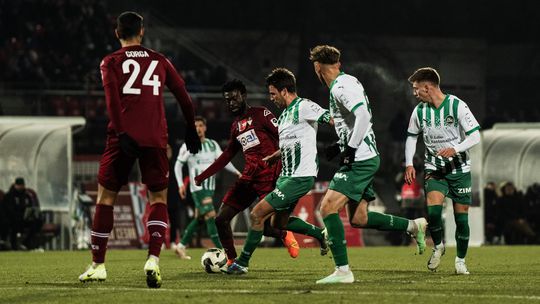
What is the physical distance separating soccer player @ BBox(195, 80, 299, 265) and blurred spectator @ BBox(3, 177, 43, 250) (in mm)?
9444

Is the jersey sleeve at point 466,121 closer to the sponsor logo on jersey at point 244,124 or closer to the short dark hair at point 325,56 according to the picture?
the short dark hair at point 325,56

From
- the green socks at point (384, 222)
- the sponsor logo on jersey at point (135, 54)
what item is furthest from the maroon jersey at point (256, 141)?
the sponsor logo on jersey at point (135, 54)

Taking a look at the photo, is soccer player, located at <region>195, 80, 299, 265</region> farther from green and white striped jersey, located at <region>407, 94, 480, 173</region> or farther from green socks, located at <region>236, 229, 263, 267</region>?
green and white striped jersey, located at <region>407, 94, 480, 173</region>

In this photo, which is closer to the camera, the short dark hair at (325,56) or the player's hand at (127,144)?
the player's hand at (127,144)

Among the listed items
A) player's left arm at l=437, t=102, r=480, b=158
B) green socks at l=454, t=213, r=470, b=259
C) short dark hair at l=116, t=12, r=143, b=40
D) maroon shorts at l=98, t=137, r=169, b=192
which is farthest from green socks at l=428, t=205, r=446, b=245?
short dark hair at l=116, t=12, r=143, b=40

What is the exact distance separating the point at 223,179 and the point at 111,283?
14169 millimetres

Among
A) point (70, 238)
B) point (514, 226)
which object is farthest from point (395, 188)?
point (70, 238)

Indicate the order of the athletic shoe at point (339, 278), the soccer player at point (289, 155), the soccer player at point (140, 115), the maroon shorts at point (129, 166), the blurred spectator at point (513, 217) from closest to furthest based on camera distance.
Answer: the soccer player at point (140, 115) → the maroon shorts at point (129, 166) → the athletic shoe at point (339, 278) → the soccer player at point (289, 155) → the blurred spectator at point (513, 217)

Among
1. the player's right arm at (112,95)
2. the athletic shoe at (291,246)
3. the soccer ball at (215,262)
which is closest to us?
the player's right arm at (112,95)

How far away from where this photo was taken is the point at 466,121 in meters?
10.6

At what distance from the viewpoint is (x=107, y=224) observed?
8969mm

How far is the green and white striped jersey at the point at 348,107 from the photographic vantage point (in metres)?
8.96

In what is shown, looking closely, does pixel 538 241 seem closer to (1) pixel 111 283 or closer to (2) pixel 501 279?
(2) pixel 501 279

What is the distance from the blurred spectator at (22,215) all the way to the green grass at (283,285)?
289 inches
